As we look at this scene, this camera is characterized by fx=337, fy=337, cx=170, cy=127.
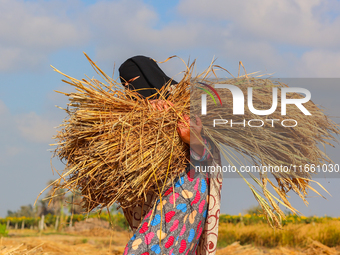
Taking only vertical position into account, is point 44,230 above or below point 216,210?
below

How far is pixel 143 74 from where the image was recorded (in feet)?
6.87

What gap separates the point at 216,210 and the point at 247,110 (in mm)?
583

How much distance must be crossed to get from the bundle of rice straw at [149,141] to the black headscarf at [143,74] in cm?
17

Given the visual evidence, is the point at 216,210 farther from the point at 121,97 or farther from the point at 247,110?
the point at 121,97

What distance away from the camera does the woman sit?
67.1 inches

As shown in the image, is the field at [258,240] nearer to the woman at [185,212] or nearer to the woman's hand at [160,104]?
the woman at [185,212]

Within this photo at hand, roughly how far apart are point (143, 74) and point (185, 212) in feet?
2.88

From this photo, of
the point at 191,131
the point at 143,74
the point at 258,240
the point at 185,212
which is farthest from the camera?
the point at 258,240

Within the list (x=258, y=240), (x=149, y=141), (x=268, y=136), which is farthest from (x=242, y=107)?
(x=258, y=240)

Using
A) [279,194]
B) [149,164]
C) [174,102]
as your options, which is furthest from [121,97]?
[279,194]

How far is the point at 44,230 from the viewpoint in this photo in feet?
22.7

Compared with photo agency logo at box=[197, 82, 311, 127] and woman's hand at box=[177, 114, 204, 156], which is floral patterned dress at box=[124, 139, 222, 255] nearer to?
woman's hand at box=[177, 114, 204, 156]

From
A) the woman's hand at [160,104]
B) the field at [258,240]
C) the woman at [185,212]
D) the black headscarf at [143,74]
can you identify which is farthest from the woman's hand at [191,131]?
the field at [258,240]

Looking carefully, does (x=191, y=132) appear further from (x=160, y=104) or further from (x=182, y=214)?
(x=182, y=214)
